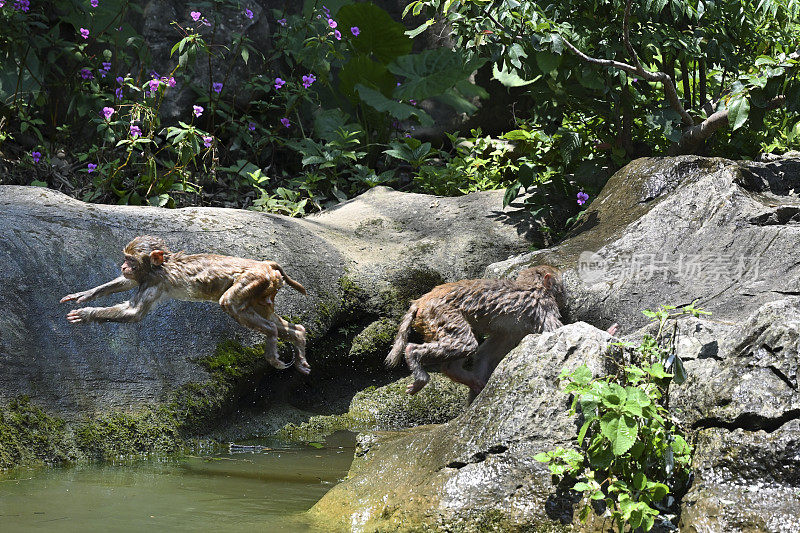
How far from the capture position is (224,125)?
35.7 feet

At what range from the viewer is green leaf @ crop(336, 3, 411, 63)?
11.6 meters

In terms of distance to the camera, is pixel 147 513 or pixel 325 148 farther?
pixel 325 148

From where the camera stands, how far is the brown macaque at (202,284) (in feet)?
17.1

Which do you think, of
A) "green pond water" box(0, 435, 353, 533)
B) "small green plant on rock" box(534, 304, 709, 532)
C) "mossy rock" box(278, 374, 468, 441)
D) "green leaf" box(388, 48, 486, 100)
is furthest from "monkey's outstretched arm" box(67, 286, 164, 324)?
"green leaf" box(388, 48, 486, 100)

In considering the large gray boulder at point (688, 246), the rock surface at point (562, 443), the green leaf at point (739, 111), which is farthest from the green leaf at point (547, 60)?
the rock surface at point (562, 443)

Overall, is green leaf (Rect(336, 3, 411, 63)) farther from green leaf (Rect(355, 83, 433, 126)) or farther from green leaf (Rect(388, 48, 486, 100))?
green leaf (Rect(355, 83, 433, 126))

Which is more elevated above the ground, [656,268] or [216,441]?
[656,268]

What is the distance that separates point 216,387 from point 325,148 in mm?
4692

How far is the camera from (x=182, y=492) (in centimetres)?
498

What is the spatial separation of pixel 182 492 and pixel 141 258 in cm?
143

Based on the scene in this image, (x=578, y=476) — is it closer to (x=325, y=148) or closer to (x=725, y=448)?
(x=725, y=448)

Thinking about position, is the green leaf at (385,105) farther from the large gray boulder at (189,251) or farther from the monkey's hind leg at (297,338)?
the monkey's hind leg at (297,338)

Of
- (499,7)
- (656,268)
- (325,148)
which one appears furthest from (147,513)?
(325,148)

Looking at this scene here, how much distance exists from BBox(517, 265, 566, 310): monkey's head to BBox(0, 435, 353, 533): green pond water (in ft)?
5.90
